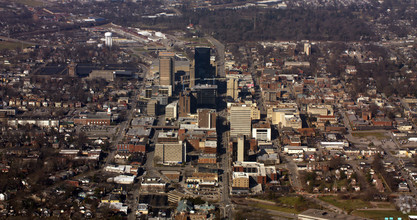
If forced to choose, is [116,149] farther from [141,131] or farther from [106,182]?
[106,182]

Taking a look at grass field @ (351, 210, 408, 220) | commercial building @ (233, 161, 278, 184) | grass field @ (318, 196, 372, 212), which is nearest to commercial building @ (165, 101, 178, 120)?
commercial building @ (233, 161, 278, 184)

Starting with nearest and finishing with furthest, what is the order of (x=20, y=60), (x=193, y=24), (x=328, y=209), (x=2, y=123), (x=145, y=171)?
1. (x=328, y=209)
2. (x=145, y=171)
3. (x=2, y=123)
4. (x=20, y=60)
5. (x=193, y=24)

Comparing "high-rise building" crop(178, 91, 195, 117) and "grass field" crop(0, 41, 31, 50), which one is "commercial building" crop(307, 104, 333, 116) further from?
"grass field" crop(0, 41, 31, 50)

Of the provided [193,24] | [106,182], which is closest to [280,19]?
[193,24]

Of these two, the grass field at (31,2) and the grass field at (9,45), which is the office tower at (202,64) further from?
the grass field at (31,2)

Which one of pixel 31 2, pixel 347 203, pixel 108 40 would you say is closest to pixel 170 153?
pixel 347 203

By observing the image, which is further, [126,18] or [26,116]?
[126,18]

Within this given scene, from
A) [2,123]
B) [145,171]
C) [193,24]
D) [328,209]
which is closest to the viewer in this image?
[328,209]
